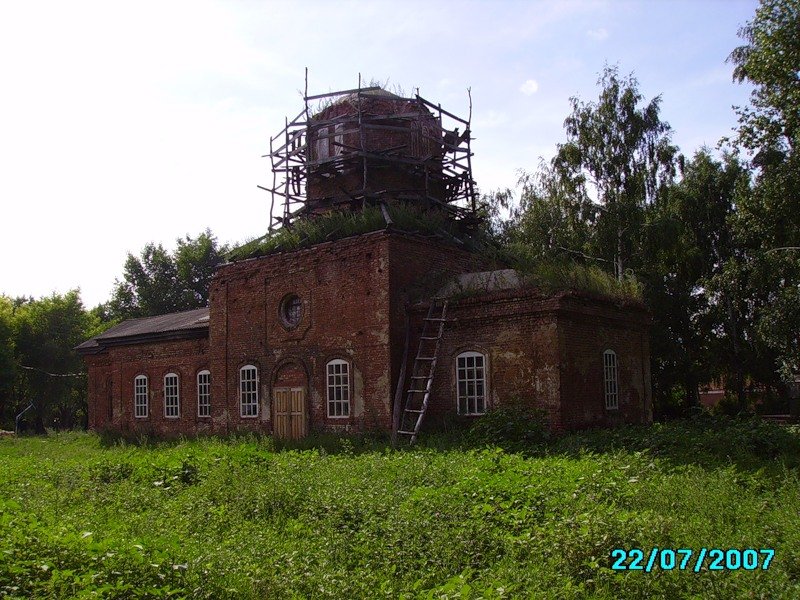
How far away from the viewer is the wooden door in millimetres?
18203

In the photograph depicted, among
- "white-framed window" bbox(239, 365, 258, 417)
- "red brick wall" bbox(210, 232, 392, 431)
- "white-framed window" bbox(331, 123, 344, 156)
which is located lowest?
"white-framed window" bbox(239, 365, 258, 417)

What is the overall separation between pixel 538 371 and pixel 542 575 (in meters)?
8.66

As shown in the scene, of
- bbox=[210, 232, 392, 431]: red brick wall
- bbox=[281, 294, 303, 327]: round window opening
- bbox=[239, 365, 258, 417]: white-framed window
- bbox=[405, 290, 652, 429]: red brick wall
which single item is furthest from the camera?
bbox=[239, 365, 258, 417]: white-framed window

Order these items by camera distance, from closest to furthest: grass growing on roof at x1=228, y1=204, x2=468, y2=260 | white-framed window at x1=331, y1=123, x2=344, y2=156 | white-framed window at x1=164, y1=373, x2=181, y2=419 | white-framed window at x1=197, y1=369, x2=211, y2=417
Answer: grass growing on roof at x1=228, y1=204, x2=468, y2=260 → white-framed window at x1=331, y1=123, x2=344, y2=156 → white-framed window at x1=197, y1=369, x2=211, y2=417 → white-framed window at x1=164, y1=373, x2=181, y2=419

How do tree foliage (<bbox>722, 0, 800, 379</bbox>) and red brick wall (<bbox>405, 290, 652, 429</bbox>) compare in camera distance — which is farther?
tree foliage (<bbox>722, 0, 800, 379</bbox>)

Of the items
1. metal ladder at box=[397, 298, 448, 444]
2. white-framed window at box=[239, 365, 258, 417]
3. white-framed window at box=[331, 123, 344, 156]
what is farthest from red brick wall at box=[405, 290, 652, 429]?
white-framed window at box=[331, 123, 344, 156]

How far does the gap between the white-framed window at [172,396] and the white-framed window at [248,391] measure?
14.7 feet

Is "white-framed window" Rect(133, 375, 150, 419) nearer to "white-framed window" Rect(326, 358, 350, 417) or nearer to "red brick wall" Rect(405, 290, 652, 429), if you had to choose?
"white-framed window" Rect(326, 358, 350, 417)

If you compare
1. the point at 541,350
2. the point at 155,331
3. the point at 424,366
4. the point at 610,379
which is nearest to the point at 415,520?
the point at 541,350

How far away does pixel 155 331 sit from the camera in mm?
24406

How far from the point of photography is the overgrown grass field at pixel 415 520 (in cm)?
615

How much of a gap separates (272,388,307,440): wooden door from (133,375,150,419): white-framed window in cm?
792

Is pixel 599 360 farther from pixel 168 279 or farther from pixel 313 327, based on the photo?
pixel 168 279

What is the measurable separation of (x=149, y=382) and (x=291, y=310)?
829 cm
